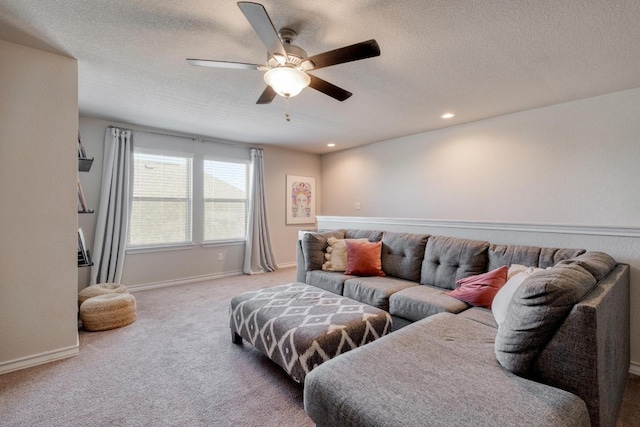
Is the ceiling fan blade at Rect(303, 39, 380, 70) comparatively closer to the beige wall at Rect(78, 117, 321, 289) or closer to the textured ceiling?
the textured ceiling

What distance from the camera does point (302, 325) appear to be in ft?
6.29

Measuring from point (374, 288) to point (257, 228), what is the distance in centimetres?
294

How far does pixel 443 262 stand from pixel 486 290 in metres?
0.58

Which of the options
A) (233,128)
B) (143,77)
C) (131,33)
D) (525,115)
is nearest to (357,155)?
(233,128)

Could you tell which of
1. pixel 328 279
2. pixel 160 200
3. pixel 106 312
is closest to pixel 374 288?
pixel 328 279

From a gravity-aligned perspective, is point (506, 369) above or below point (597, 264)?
below

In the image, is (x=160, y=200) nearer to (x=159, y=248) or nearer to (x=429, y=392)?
(x=159, y=248)

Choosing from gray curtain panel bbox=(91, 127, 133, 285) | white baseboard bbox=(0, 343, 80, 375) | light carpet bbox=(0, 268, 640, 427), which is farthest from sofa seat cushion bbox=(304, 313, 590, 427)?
gray curtain panel bbox=(91, 127, 133, 285)

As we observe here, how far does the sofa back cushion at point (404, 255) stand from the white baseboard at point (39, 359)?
9.52 ft

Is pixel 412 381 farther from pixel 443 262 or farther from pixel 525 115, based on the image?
pixel 525 115

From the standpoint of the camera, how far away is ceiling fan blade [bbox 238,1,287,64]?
135 centimetres

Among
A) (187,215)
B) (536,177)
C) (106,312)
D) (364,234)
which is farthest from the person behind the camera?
(187,215)

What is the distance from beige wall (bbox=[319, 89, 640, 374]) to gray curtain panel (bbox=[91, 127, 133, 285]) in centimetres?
348

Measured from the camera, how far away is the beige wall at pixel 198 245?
12.5 ft
